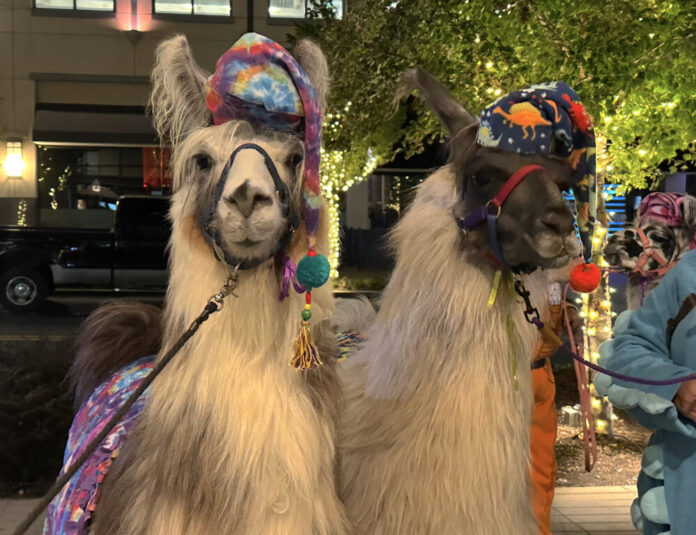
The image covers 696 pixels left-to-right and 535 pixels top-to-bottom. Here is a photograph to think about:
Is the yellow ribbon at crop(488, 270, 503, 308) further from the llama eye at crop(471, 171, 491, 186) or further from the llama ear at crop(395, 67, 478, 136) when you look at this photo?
the llama ear at crop(395, 67, 478, 136)

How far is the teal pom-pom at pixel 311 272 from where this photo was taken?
1849 millimetres

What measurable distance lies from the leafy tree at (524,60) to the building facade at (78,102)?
181 inches

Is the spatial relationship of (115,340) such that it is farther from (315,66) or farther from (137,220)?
(137,220)

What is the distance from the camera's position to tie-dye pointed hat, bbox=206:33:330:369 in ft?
6.34

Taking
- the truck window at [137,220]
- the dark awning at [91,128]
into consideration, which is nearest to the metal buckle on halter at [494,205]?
the truck window at [137,220]

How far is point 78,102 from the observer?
12328mm

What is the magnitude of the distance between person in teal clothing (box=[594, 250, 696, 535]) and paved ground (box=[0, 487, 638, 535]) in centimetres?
237

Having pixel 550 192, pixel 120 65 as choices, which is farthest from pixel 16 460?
pixel 120 65

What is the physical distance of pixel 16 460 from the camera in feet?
18.3

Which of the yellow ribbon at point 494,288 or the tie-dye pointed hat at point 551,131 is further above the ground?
the tie-dye pointed hat at point 551,131

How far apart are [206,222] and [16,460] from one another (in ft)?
15.3

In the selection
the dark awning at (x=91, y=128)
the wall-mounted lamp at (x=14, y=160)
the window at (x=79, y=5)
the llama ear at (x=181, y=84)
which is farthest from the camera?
the dark awning at (x=91, y=128)

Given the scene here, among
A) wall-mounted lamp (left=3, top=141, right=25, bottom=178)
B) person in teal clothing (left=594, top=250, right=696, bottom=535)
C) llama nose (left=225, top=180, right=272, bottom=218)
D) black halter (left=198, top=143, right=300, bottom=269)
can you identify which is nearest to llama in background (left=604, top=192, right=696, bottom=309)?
person in teal clothing (left=594, top=250, right=696, bottom=535)

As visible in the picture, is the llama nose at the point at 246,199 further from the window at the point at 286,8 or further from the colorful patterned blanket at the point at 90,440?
the window at the point at 286,8
